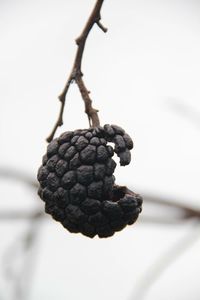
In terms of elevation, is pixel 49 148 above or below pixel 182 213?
below

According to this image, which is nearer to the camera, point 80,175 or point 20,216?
point 80,175

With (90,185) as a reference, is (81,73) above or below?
above

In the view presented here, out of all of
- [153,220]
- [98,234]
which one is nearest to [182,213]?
[153,220]

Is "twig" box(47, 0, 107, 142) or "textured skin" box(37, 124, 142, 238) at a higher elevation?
"twig" box(47, 0, 107, 142)

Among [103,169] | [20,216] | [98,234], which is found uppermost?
[20,216]

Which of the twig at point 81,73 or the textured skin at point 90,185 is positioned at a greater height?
the twig at point 81,73

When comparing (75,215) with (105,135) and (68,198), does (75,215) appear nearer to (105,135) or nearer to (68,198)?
(68,198)
